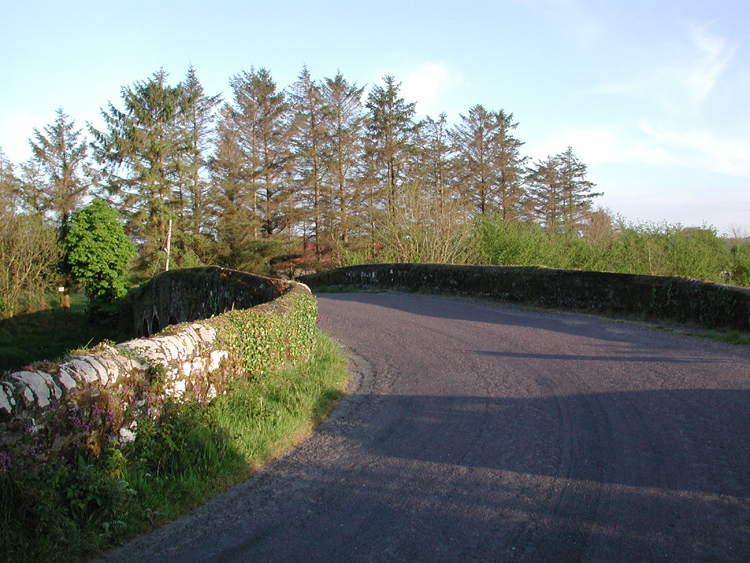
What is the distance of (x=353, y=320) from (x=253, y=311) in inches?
242

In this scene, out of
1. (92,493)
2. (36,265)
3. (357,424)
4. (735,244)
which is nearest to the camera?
(92,493)

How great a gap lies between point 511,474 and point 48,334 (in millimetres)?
36185

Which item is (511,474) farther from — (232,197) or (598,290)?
(232,197)

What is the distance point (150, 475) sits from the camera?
14.0 ft

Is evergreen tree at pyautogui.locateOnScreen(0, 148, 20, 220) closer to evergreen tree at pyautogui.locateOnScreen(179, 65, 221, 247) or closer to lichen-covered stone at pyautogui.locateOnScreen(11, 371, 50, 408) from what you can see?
evergreen tree at pyautogui.locateOnScreen(179, 65, 221, 247)

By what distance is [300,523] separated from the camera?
3760mm

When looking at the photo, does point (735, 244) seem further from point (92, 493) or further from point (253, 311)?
point (92, 493)

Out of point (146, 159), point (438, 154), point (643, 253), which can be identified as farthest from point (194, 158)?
point (643, 253)

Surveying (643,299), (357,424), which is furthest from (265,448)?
(643,299)

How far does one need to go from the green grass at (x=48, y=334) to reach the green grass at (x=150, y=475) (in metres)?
26.2

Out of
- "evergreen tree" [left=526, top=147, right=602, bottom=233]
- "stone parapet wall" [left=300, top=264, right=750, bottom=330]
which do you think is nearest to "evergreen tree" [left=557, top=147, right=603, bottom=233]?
"evergreen tree" [left=526, top=147, right=602, bottom=233]

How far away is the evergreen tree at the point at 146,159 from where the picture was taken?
40219 millimetres

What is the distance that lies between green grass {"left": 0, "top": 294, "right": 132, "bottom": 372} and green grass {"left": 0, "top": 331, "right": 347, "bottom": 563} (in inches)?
1030

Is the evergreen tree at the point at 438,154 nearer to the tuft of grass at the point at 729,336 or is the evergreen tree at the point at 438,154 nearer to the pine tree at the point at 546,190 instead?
the pine tree at the point at 546,190
